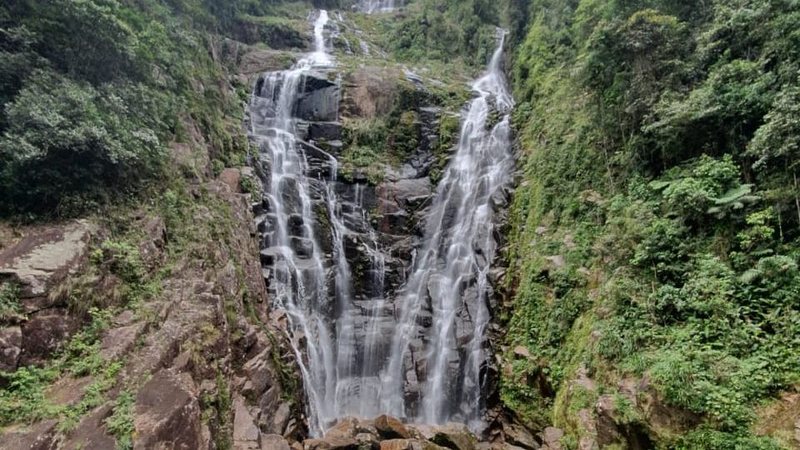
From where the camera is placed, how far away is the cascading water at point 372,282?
14.1 meters

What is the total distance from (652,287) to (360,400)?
9865 mm

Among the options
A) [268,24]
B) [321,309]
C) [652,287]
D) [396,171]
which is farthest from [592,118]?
[268,24]

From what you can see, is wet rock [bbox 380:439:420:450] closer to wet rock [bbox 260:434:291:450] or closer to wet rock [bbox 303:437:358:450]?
wet rock [bbox 303:437:358:450]

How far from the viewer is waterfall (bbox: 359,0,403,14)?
40.6 m

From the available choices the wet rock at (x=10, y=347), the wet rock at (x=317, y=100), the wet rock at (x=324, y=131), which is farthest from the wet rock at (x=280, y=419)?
the wet rock at (x=317, y=100)

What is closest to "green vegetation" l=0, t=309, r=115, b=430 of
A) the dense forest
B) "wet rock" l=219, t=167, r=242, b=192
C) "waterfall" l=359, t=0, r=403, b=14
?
the dense forest

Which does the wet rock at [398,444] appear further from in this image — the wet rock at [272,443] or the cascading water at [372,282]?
the cascading water at [372,282]

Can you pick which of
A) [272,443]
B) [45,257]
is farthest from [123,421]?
[45,257]

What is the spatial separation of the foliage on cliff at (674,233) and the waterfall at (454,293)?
1.73 metres

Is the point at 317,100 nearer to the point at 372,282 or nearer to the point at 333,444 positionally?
the point at 372,282

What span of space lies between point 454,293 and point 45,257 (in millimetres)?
11829

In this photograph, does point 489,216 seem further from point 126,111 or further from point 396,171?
point 126,111

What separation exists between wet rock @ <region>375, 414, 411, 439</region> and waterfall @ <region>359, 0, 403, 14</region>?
38904 millimetres

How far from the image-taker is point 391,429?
10992mm
